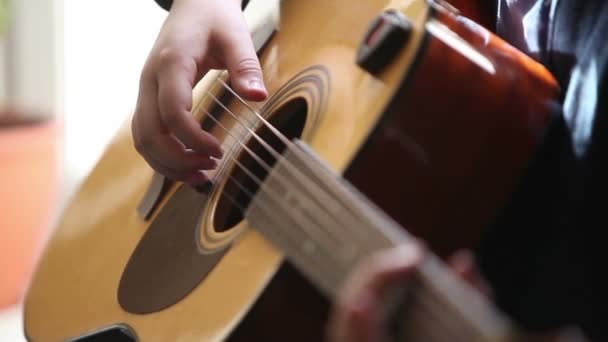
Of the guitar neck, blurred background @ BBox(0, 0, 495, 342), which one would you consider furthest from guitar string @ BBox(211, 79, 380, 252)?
blurred background @ BBox(0, 0, 495, 342)

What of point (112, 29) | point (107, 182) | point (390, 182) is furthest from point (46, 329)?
point (112, 29)

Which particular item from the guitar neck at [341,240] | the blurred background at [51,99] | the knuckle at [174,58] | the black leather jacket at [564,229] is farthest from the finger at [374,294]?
the blurred background at [51,99]

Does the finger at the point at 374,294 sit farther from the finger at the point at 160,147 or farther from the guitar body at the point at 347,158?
the finger at the point at 160,147

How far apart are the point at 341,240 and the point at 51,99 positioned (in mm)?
1612

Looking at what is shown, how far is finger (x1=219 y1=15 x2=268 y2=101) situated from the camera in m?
0.66

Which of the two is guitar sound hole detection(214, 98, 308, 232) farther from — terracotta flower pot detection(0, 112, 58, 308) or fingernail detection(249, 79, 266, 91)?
terracotta flower pot detection(0, 112, 58, 308)

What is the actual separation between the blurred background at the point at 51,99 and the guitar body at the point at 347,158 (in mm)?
1006

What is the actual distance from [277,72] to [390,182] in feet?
0.92

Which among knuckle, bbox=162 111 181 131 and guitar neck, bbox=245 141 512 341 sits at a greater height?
→ guitar neck, bbox=245 141 512 341

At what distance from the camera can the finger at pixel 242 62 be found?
66cm

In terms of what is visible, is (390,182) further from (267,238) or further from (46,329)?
(46,329)

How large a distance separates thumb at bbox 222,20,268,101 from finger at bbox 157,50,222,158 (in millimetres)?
39

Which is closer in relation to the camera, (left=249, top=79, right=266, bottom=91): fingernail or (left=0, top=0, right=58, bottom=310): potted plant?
(left=249, top=79, right=266, bottom=91): fingernail

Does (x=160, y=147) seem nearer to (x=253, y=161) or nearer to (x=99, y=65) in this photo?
(x=253, y=161)
